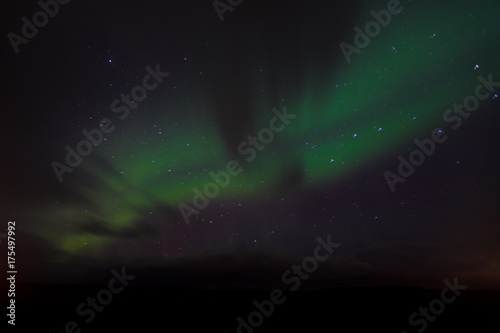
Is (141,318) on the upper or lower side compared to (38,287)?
lower

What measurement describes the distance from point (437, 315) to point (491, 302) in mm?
2721

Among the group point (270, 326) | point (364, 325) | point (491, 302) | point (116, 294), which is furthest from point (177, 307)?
point (491, 302)

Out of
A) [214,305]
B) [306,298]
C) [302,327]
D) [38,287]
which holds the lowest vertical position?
[302,327]

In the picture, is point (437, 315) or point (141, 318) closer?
point (141, 318)

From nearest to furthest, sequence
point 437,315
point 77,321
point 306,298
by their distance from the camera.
Result: point 77,321, point 437,315, point 306,298

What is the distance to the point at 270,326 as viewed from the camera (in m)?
9.29

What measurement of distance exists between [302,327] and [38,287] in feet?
32.2

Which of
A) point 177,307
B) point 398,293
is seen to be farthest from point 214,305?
point 398,293

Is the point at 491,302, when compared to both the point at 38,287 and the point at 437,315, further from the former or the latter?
the point at 38,287

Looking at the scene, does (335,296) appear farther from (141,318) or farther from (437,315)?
(141,318)

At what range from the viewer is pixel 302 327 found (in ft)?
31.1

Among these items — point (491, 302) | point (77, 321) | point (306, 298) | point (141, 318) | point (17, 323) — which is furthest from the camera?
point (306, 298)

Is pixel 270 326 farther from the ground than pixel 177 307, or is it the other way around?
pixel 177 307

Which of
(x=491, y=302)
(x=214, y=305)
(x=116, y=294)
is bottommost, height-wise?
(x=491, y=302)
